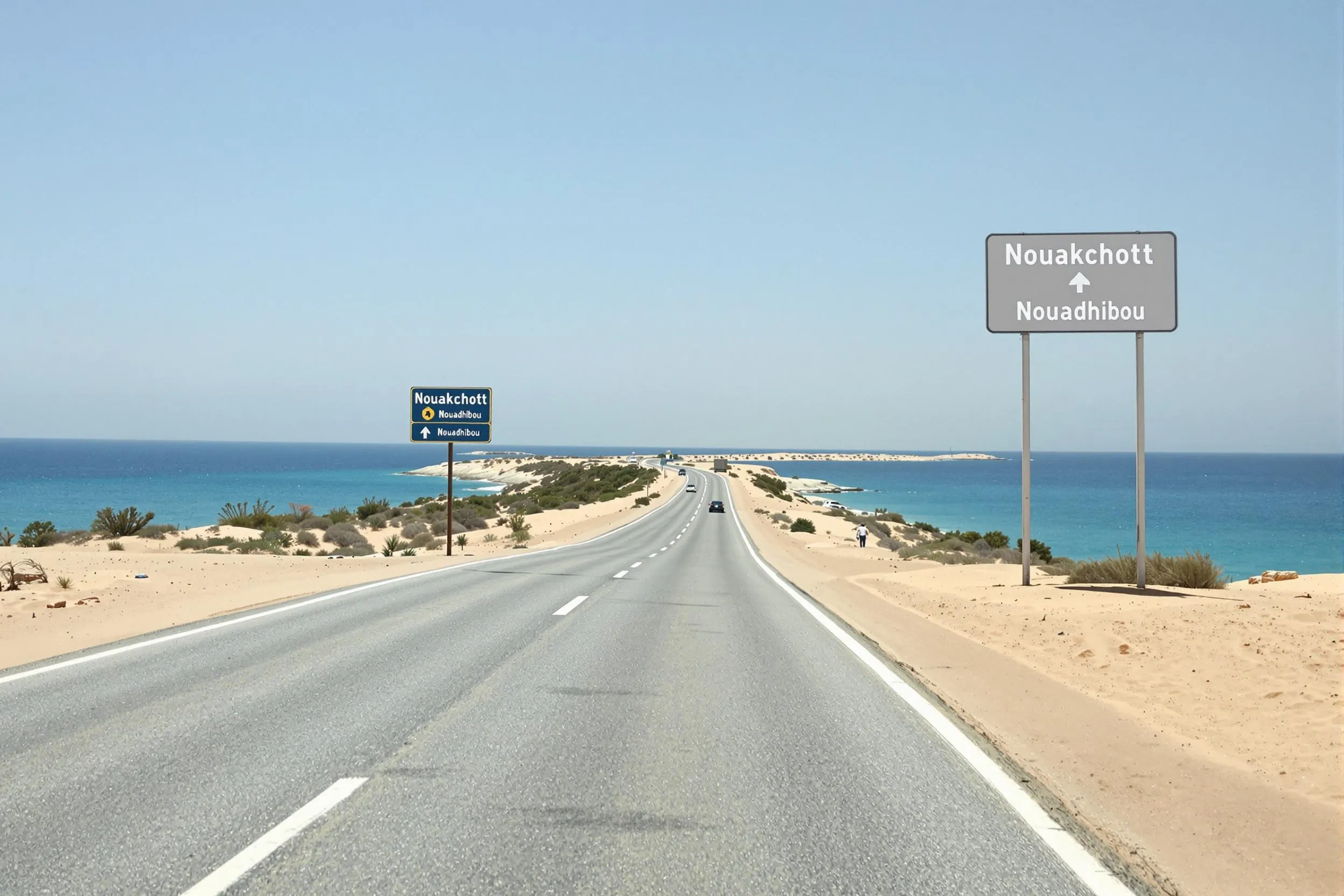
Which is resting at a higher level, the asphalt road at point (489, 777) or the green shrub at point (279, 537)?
the asphalt road at point (489, 777)

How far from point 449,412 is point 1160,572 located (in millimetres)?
21142

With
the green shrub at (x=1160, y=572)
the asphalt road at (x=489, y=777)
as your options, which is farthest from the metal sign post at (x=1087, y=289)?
the asphalt road at (x=489, y=777)

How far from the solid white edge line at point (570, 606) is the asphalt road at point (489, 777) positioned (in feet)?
8.70

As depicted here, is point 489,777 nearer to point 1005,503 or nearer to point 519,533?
point 519,533

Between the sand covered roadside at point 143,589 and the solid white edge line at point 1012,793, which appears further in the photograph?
the sand covered roadside at point 143,589

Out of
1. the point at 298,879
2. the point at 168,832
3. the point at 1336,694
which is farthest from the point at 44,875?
the point at 1336,694

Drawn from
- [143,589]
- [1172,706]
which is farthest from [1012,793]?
[143,589]

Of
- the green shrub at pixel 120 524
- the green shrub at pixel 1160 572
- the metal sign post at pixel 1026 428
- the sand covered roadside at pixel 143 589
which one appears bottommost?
the green shrub at pixel 120 524

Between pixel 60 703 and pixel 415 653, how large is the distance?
10.5 feet

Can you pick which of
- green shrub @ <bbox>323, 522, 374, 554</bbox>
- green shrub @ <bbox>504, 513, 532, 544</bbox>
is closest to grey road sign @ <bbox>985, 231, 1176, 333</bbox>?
green shrub @ <bbox>323, 522, 374, 554</bbox>

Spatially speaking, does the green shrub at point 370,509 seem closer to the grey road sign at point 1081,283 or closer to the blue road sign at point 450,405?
the blue road sign at point 450,405

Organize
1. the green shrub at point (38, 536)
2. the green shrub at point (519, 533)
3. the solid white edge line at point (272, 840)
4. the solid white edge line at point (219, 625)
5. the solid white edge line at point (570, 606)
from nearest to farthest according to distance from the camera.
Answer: the solid white edge line at point (272, 840)
the solid white edge line at point (219, 625)
the solid white edge line at point (570, 606)
the green shrub at point (38, 536)
the green shrub at point (519, 533)

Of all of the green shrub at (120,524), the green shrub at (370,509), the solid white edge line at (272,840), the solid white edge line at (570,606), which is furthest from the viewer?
the green shrub at (370,509)

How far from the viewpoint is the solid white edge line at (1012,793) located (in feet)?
13.0
